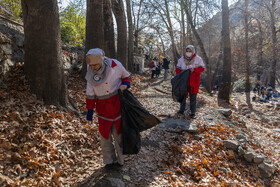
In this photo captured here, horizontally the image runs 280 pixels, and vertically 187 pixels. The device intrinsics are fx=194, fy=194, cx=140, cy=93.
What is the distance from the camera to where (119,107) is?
3043 millimetres

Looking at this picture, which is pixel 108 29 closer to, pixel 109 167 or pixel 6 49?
pixel 6 49

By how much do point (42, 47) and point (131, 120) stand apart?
2.69 meters

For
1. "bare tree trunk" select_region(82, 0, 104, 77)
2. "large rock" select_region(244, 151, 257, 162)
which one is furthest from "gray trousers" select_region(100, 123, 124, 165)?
"bare tree trunk" select_region(82, 0, 104, 77)

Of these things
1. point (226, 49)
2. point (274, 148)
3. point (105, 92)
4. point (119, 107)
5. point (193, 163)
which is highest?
point (226, 49)

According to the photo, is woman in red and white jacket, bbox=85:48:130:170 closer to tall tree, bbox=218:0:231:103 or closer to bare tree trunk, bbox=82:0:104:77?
bare tree trunk, bbox=82:0:104:77

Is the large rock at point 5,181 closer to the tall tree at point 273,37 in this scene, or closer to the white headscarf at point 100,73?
the white headscarf at point 100,73

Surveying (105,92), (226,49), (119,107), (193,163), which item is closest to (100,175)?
(119,107)

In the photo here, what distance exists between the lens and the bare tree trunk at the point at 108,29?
8.62m

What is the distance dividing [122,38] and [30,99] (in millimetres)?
8192

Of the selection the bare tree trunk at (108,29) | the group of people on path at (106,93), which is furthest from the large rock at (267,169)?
the bare tree trunk at (108,29)

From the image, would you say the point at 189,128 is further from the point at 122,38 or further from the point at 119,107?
the point at 122,38

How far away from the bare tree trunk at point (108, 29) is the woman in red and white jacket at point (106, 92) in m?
5.94

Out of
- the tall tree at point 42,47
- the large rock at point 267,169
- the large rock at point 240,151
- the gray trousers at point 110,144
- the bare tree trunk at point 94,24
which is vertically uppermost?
the bare tree trunk at point 94,24

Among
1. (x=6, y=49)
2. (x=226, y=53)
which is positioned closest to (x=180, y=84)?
(x=6, y=49)
